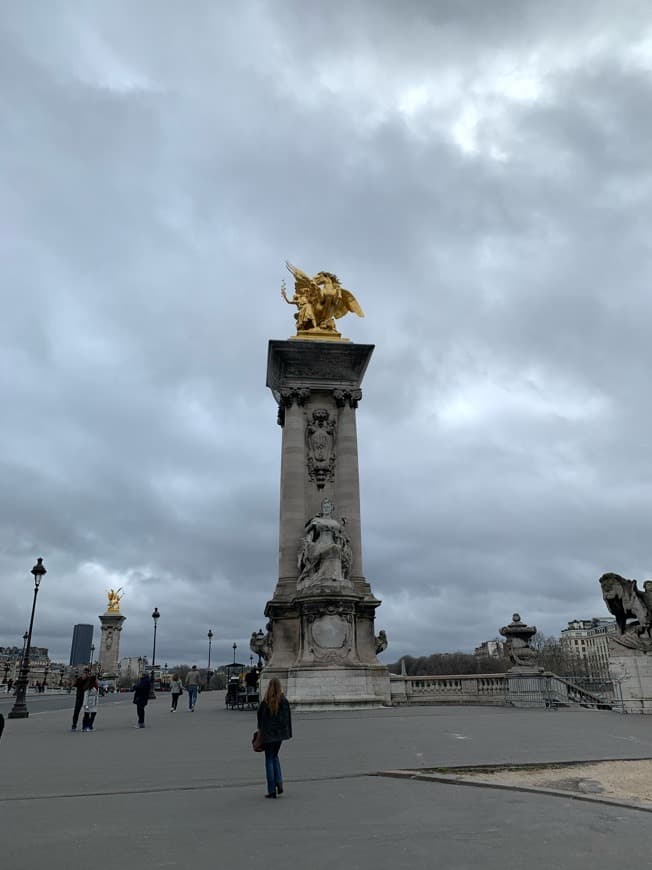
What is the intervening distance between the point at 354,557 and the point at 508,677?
699 cm

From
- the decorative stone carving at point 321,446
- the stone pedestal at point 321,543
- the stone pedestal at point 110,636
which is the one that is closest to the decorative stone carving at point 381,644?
the stone pedestal at point 321,543

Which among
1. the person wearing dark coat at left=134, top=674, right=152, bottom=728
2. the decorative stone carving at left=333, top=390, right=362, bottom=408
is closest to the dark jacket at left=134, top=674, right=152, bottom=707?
the person wearing dark coat at left=134, top=674, right=152, bottom=728

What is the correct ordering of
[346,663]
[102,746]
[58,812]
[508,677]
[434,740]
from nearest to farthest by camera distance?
1. [58,812]
2. [434,740]
3. [102,746]
4. [346,663]
5. [508,677]

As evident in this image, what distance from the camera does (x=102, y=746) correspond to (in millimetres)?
14336

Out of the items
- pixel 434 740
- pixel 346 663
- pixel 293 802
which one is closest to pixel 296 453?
pixel 346 663

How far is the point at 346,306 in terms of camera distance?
32.3 m

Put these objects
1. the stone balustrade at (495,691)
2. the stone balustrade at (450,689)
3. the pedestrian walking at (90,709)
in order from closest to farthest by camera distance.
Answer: the pedestrian walking at (90,709) → the stone balustrade at (495,691) → the stone balustrade at (450,689)

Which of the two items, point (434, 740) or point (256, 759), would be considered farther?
point (434, 740)

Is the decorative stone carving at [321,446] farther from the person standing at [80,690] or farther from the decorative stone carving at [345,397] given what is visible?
the person standing at [80,690]

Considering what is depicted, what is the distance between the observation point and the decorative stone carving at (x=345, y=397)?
29.4 metres

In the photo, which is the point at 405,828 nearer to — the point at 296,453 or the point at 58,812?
the point at 58,812

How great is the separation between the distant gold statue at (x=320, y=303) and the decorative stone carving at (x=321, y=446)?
4081 mm

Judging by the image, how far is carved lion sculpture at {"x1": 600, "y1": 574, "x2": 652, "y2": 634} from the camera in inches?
841

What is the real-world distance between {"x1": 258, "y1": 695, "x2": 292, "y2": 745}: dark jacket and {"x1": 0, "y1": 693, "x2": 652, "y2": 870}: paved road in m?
0.68
